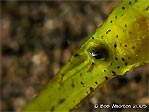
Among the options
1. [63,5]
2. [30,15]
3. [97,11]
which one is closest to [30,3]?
[30,15]

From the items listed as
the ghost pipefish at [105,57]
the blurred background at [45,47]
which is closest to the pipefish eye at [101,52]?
the ghost pipefish at [105,57]

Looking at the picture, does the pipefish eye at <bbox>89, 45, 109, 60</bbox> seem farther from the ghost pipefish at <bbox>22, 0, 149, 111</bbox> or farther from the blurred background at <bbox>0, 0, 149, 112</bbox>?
the blurred background at <bbox>0, 0, 149, 112</bbox>

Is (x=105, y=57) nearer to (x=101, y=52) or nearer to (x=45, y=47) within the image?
(x=101, y=52)

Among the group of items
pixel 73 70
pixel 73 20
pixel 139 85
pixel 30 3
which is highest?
pixel 30 3

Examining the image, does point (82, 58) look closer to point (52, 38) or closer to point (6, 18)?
point (52, 38)

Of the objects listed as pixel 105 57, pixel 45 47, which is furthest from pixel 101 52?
pixel 45 47

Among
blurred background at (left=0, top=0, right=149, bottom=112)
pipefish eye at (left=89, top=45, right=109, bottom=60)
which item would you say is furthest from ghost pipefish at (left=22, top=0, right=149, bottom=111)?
blurred background at (left=0, top=0, right=149, bottom=112)

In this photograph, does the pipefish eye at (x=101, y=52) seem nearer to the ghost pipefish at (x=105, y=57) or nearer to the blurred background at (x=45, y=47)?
the ghost pipefish at (x=105, y=57)
